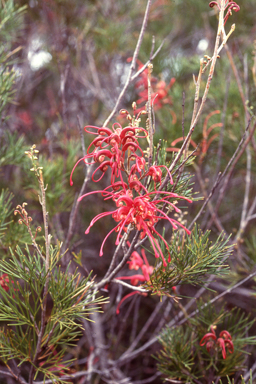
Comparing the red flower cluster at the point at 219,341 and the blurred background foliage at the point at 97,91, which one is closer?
the red flower cluster at the point at 219,341

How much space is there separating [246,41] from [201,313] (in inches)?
60.0

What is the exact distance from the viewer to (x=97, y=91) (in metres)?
1.60

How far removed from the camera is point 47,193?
1091 millimetres

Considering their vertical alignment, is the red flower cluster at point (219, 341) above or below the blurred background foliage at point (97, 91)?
below

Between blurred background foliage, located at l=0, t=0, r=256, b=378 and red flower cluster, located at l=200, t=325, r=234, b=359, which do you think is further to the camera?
blurred background foliage, located at l=0, t=0, r=256, b=378

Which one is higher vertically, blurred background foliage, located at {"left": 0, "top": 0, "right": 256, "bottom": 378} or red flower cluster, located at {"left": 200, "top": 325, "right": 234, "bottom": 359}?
blurred background foliage, located at {"left": 0, "top": 0, "right": 256, "bottom": 378}

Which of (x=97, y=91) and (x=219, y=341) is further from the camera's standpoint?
(x=97, y=91)

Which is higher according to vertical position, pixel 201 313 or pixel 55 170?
pixel 55 170

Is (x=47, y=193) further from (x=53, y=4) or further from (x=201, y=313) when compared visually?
(x=53, y=4)

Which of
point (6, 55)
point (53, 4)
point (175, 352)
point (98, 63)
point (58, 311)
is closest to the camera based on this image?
point (58, 311)

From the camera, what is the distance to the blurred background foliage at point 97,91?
1114 mm

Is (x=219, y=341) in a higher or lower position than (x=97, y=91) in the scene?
lower

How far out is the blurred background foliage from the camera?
1114 mm

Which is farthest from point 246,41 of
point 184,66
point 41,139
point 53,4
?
point 41,139
